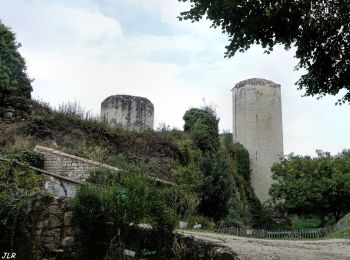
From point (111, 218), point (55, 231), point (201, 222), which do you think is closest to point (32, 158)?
point (201, 222)

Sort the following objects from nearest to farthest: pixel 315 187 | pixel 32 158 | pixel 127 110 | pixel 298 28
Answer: pixel 298 28, pixel 32 158, pixel 127 110, pixel 315 187

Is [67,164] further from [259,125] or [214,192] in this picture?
[259,125]

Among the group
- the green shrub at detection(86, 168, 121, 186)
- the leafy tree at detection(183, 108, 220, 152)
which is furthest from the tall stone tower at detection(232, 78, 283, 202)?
the green shrub at detection(86, 168, 121, 186)

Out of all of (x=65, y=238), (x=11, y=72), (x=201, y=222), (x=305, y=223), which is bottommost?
(x=65, y=238)

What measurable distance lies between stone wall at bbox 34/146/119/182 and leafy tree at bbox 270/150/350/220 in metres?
15.7

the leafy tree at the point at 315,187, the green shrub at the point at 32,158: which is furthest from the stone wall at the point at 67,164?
the leafy tree at the point at 315,187

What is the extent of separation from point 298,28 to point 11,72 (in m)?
17.6

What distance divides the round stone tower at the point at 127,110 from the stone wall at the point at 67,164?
31.2ft

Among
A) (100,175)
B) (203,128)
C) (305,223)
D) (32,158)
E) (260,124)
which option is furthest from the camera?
(260,124)

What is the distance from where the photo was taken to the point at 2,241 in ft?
24.2

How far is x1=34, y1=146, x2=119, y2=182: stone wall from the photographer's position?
16.6 meters

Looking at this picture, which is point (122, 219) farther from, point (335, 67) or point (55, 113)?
point (55, 113)

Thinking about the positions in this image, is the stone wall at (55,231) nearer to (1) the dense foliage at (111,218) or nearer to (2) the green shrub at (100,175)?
(1) the dense foliage at (111,218)

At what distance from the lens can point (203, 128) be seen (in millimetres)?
25531
